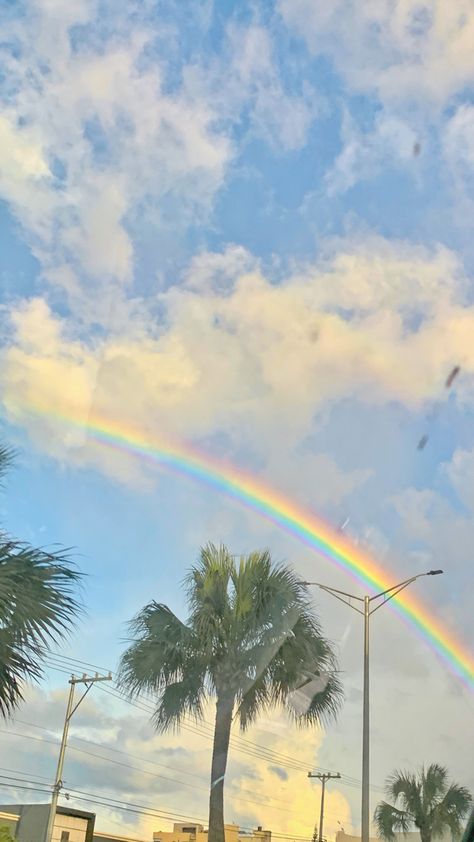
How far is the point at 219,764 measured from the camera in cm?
1822

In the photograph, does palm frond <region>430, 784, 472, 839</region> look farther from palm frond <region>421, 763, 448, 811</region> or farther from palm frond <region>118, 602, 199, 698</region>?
palm frond <region>118, 602, 199, 698</region>

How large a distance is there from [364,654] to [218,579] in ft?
17.6

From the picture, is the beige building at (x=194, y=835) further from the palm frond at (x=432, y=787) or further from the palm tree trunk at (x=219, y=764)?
the palm tree trunk at (x=219, y=764)

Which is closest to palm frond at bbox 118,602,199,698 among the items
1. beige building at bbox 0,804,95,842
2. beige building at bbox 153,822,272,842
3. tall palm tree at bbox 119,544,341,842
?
tall palm tree at bbox 119,544,341,842

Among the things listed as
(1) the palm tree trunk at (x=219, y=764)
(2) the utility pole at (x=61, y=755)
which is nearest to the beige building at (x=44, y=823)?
(2) the utility pole at (x=61, y=755)

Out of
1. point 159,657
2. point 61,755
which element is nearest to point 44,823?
point 61,755

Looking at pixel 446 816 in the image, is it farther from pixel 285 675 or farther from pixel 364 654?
pixel 285 675

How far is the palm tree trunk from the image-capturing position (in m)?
18.2

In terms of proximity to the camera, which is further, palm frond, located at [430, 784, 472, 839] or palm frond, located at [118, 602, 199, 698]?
palm frond, located at [430, 784, 472, 839]

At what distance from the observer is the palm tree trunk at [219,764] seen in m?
18.2

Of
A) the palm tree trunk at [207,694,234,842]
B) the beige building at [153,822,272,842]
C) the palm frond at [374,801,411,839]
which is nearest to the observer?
the palm tree trunk at [207,694,234,842]

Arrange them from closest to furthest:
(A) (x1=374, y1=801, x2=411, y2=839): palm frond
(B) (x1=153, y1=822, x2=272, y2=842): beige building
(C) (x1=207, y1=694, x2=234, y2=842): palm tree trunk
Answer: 1. (C) (x1=207, y1=694, x2=234, y2=842): palm tree trunk
2. (A) (x1=374, y1=801, x2=411, y2=839): palm frond
3. (B) (x1=153, y1=822, x2=272, y2=842): beige building

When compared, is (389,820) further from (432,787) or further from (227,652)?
(227,652)

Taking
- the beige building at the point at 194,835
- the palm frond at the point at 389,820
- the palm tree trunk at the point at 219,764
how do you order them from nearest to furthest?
the palm tree trunk at the point at 219,764 → the palm frond at the point at 389,820 → the beige building at the point at 194,835
